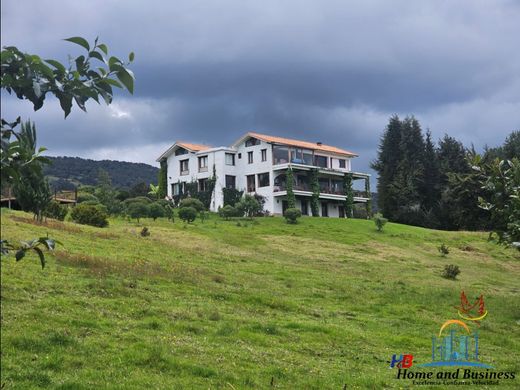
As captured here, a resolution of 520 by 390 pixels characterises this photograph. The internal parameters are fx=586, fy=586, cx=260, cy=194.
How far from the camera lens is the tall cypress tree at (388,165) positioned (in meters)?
85.6

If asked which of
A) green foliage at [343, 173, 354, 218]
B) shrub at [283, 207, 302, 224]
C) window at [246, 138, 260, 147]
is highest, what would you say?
window at [246, 138, 260, 147]

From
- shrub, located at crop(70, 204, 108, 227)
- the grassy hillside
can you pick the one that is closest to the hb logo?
the grassy hillside

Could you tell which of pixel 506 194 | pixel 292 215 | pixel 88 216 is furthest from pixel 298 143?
pixel 506 194

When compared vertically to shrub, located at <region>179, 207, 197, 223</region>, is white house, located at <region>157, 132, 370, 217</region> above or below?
above

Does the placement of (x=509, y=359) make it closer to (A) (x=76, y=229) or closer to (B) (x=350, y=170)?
(A) (x=76, y=229)

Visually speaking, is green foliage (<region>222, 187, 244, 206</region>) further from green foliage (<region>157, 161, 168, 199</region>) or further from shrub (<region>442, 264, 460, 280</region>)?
shrub (<region>442, 264, 460, 280</region>)

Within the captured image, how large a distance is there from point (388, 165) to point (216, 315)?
75571 millimetres

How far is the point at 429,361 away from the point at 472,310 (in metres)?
12.1

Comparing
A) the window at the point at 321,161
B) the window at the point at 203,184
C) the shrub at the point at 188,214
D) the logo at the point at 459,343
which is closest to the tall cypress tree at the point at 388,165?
the window at the point at 321,161

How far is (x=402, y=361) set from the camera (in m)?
14.3

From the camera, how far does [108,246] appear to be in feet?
103

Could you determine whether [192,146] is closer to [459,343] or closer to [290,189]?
[290,189]

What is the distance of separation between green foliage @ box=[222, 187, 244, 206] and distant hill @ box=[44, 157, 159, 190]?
60.2m

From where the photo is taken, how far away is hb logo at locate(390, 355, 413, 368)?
13890 mm
